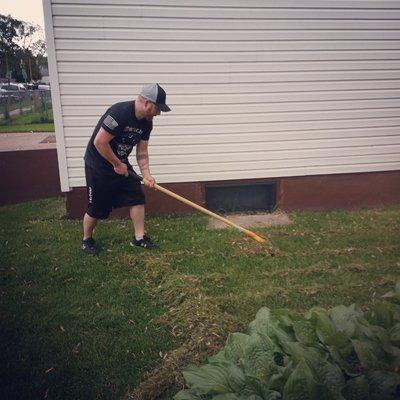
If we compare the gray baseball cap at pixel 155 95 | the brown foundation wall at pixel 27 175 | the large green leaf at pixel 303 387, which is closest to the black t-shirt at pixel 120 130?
the gray baseball cap at pixel 155 95

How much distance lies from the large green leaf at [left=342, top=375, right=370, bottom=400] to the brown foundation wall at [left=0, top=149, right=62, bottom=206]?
6312 mm

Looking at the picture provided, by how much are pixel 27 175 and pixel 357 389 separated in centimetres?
657

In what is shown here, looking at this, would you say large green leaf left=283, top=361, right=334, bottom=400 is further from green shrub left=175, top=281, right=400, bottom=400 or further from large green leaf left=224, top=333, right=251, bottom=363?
large green leaf left=224, top=333, right=251, bottom=363

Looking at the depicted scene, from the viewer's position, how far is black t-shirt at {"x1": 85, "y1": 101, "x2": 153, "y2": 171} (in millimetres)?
4012

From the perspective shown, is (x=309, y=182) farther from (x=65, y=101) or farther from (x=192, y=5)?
(x=65, y=101)

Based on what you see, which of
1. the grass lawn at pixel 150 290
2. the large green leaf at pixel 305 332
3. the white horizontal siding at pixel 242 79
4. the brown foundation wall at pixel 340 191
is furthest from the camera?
the brown foundation wall at pixel 340 191

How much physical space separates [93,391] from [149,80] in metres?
3.91

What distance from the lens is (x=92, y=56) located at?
4953 mm

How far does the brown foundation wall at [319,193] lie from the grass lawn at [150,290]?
13.4 inches

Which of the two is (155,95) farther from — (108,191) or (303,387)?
(303,387)

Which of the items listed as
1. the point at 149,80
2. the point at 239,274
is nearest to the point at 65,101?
the point at 149,80

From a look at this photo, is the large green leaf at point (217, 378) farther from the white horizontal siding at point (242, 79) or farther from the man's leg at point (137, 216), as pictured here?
the white horizontal siding at point (242, 79)

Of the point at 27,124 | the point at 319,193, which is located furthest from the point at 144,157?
the point at 27,124

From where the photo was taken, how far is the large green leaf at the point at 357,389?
49.6 inches
